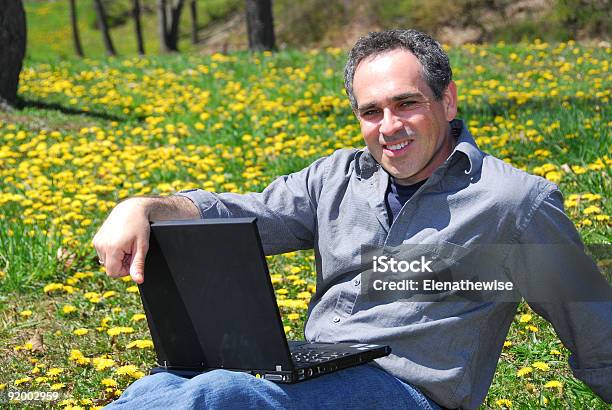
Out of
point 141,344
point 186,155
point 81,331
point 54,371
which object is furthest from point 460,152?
point 186,155

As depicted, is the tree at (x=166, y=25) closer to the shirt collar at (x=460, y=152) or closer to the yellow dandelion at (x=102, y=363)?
the yellow dandelion at (x=102, y=363)

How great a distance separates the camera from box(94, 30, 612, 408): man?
8.31 ft

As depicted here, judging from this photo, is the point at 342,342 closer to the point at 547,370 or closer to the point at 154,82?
the point at 547,370

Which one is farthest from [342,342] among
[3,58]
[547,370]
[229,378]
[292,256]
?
[3,58]

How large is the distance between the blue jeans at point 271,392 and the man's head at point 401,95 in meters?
0.65

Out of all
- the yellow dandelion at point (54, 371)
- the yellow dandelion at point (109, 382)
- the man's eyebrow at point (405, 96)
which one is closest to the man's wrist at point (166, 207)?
the man's eyebrow at point (405, 96)

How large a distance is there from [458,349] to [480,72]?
788 centimetres

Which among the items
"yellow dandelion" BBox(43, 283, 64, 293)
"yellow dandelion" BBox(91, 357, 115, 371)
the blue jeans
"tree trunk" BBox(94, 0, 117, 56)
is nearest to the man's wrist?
the blue jeans

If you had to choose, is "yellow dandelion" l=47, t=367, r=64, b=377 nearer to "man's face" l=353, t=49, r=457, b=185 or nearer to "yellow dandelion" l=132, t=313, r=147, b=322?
"yellow dandelion" l=132, t=313, r=147, b=322

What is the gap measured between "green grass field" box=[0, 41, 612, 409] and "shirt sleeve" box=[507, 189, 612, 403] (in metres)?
0.69

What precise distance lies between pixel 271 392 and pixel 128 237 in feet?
1.76

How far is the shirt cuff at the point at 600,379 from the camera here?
2.58 m

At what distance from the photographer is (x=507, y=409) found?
3.36 metres
